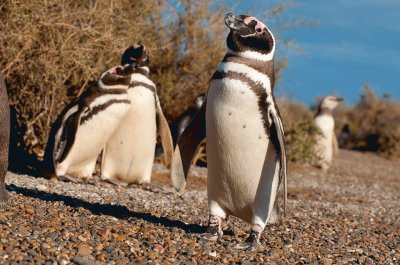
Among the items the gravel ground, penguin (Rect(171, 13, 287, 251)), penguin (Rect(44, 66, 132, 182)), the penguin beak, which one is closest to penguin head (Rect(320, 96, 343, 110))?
the gravel ground

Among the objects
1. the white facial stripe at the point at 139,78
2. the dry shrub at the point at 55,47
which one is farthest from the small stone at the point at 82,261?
the dry shrub at the point at 55,47

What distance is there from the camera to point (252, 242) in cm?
434

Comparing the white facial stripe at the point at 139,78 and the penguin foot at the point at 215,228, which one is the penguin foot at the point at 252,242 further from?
the white facial stripe at the point at 139,78

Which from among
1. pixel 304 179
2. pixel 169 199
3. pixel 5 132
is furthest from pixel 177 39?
pixel 5 132

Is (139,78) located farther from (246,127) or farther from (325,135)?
(325,135)

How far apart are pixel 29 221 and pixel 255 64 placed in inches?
66.1

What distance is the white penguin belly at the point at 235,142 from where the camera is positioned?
423cm

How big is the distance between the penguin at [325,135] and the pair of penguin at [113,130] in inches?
264

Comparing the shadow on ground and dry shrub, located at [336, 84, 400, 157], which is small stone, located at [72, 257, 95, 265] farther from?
dry shrub, located at [336, 84, 400, 157]

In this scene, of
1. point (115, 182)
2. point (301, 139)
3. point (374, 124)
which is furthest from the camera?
point (374, 124)

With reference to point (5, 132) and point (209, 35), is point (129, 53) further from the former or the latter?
point (209, 35)

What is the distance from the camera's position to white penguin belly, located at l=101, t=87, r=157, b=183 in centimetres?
720

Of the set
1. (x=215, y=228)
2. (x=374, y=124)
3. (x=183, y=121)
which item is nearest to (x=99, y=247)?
(x=215, y=228)

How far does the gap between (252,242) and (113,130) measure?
317 centimetres
